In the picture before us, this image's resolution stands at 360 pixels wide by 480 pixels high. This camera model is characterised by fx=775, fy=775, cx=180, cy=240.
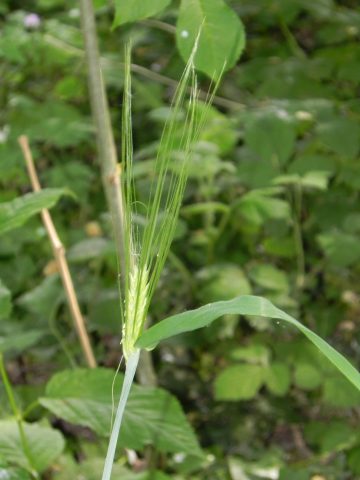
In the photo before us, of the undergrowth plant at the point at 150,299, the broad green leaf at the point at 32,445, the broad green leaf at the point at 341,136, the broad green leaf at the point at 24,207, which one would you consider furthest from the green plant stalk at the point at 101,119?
the broad green leaf at the point at 341,136

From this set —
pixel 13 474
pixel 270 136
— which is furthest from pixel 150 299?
pixel 270 136

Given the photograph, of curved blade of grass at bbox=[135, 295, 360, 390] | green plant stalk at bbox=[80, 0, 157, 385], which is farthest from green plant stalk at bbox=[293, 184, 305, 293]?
curved blade of grass at bbox=[135, 295, 360, 390]

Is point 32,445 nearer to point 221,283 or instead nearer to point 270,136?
point 221,283

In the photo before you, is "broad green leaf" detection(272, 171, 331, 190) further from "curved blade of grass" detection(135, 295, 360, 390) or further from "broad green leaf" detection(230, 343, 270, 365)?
"curved blade of grass" detection(135, 295, 360, 390)

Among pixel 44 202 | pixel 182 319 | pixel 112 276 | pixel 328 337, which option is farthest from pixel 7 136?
pixel 182 319

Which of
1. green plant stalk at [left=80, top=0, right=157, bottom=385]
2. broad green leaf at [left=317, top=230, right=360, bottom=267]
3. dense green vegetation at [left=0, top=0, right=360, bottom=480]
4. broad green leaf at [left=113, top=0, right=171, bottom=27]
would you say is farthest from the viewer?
broad green leaf at [left=317, top=230, right=360, bottom=267]

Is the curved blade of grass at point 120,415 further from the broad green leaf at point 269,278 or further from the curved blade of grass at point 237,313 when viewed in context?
the broad green leaf at point 269,278
